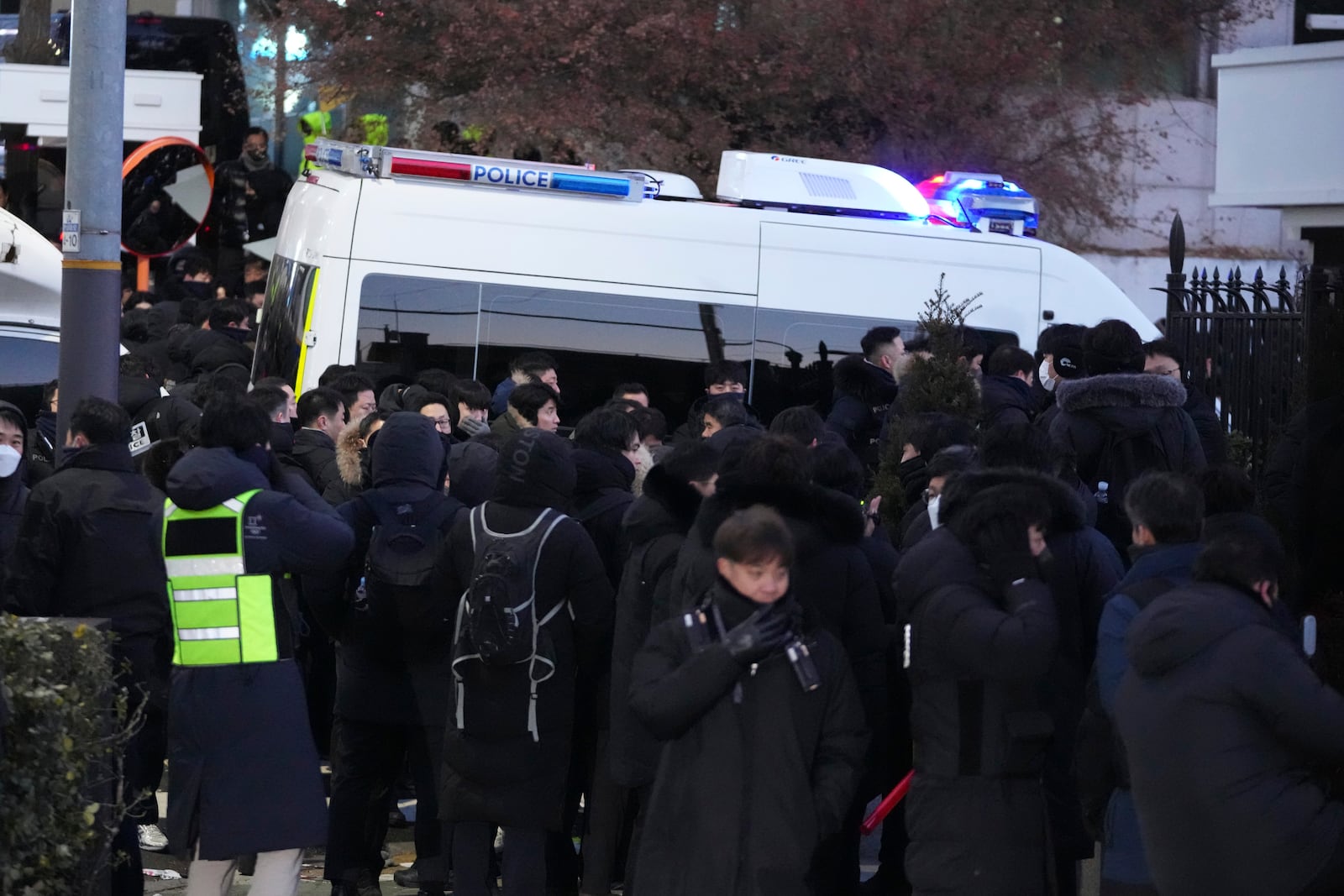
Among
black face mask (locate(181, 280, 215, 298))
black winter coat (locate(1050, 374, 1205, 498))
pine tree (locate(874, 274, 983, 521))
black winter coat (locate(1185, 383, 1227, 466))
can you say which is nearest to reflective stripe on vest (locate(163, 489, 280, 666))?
pine tree (locate(874, 274, 983, 521))

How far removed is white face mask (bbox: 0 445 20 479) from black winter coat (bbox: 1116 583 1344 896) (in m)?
4.22

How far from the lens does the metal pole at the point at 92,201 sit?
7.88 m

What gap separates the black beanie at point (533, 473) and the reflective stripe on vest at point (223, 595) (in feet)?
2.61

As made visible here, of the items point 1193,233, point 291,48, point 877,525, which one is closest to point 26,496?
point 877,525

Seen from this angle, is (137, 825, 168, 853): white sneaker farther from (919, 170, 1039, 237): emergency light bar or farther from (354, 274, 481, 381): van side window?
(919, 170, 1039, 237): emergency light bar

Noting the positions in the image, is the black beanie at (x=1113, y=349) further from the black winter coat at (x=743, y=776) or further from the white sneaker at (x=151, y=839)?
the white sneaker at (x=151, y=839)

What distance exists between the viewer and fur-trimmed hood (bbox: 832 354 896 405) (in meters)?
9.33

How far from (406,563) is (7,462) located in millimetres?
1570

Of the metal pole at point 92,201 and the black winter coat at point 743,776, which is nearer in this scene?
the black winter coat at point 743,776

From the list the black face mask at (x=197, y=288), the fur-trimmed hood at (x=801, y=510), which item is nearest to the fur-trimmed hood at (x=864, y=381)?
the fur-trimmed hood at (x=801, y=510)

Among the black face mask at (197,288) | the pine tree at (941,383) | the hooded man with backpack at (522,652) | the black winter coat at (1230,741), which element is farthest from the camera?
the black face mask at (197,288)

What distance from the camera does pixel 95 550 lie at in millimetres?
6609

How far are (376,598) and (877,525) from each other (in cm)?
190

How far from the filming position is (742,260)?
35.2ft
